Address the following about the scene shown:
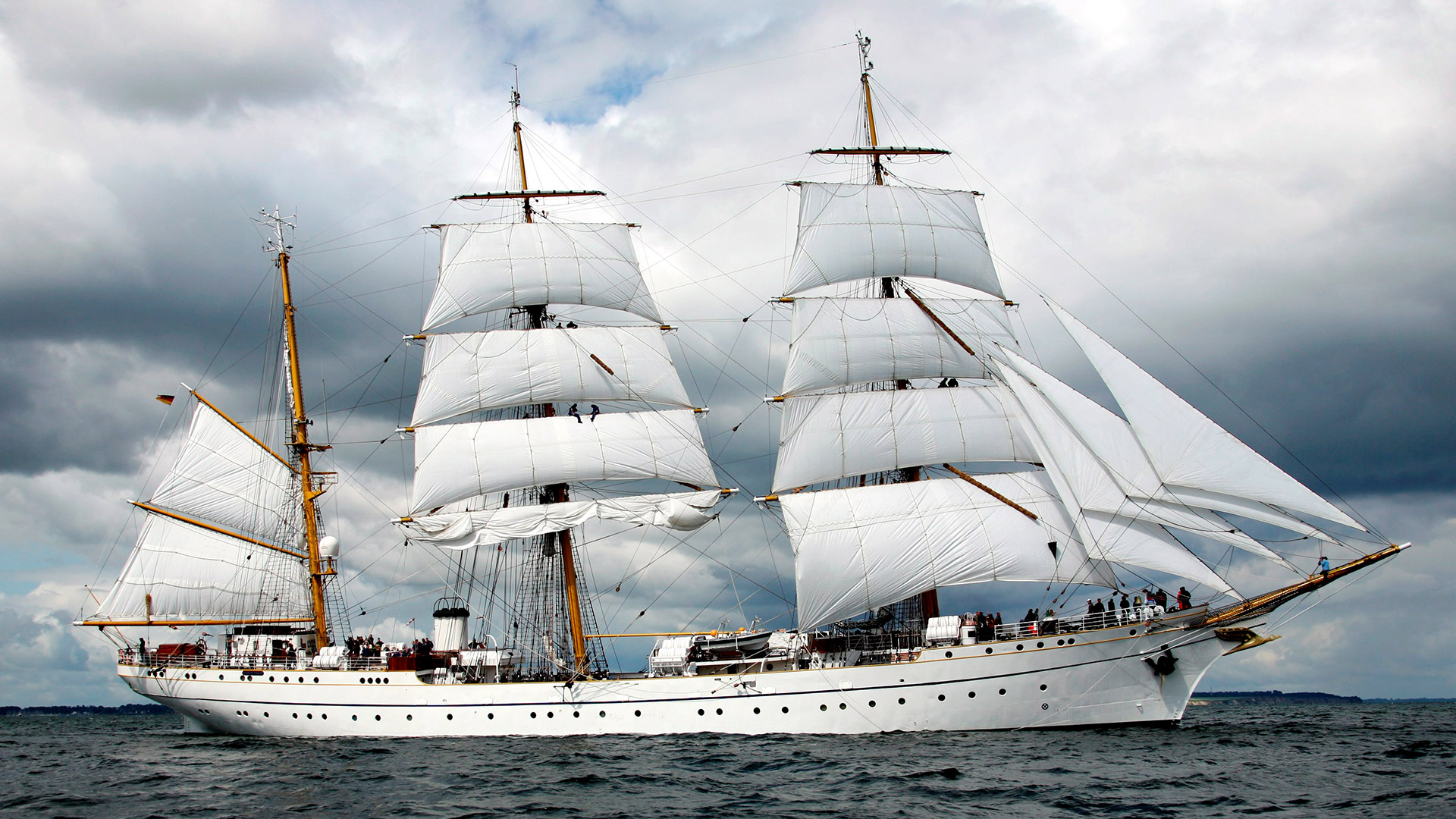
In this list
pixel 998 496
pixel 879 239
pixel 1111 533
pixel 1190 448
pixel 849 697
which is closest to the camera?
pixel 1190 448

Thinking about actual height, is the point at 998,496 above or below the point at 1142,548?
above

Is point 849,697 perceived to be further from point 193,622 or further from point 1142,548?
point 193,622

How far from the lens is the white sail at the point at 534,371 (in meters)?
49.4

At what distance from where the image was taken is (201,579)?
51.2 meters

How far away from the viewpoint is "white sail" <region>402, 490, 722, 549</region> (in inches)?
1868

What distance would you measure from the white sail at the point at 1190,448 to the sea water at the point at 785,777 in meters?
8.40

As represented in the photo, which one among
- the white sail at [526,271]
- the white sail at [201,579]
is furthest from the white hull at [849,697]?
the white sail at [526,271]

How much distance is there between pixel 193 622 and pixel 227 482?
7.20m

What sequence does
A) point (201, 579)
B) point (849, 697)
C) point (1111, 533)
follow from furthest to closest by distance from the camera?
point (201, 579), point (1111, 533), point (849, 697)

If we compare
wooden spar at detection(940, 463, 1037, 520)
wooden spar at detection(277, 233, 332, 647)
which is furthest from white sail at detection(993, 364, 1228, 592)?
wooden spar at detection(277, 233, 332, 647)

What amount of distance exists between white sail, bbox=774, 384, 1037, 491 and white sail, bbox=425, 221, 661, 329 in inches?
456

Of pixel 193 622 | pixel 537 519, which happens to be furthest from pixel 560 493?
Answer: pixel 193 622

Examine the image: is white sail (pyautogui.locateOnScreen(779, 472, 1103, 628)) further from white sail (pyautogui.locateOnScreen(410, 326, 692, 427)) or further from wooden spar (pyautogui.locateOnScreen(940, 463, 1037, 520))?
white sail (pyautogui.locateOnScreen(410, 326, 692, 427))

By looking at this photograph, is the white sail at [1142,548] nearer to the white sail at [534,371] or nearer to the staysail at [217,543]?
the white sail at [534,371]
